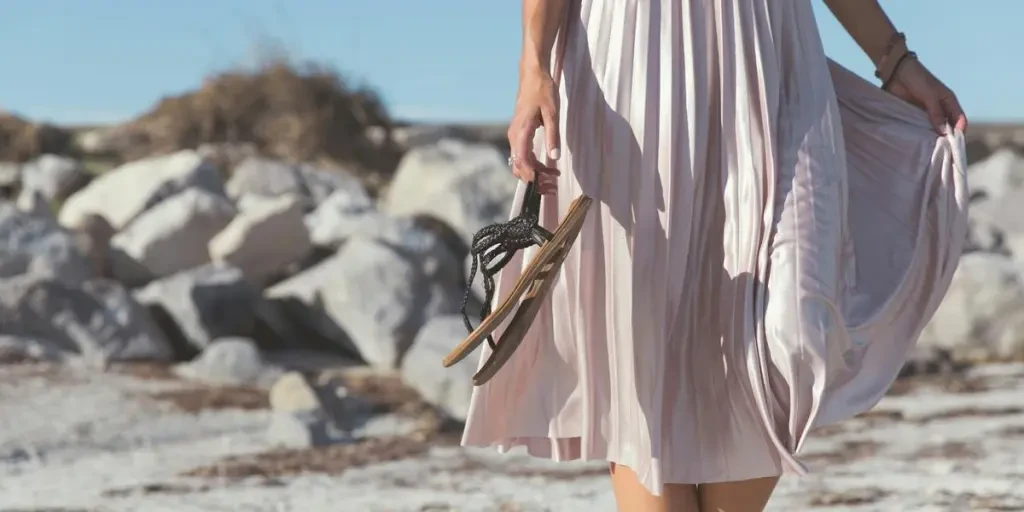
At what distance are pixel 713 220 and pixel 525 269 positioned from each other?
315mm

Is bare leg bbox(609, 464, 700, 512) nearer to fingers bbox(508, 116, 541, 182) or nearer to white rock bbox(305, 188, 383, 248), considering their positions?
fingers bbox(508, 116, 541, 182)

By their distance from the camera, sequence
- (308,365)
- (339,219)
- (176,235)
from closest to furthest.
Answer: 1. (308,365)
2. (176,235)
3. (339,219)

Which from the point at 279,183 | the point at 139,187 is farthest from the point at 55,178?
the point at 139,187

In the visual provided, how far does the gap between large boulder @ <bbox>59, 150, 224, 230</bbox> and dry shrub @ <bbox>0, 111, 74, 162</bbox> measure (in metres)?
5.61

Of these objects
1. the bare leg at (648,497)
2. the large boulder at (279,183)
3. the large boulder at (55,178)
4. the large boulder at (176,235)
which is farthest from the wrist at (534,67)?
the large boulder at (55,178)

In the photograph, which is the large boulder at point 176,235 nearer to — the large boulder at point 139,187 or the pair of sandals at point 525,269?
the large boulder at point 139,187

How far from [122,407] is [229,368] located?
0.79 metres

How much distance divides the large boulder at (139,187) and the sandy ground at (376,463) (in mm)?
4195

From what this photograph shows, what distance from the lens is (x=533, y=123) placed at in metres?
2.48

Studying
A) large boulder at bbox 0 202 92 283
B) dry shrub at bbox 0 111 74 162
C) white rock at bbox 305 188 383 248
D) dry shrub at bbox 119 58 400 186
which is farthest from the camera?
dry shrub at bbox 0 111 74 162

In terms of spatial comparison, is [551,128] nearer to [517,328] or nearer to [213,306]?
[517,328]

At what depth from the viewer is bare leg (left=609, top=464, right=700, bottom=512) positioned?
2545mm

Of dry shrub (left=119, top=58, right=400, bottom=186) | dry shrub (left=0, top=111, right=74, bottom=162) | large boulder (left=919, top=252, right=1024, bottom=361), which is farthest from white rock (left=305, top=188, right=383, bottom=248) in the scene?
dry shrub (left=0, top=111, right=74, bottom=162)

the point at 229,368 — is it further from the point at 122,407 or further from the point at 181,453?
the point at 181,453
